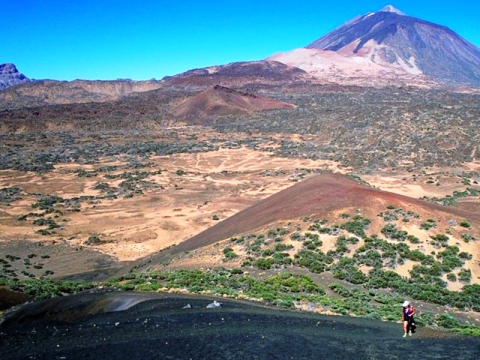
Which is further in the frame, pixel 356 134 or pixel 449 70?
pixel 449 70

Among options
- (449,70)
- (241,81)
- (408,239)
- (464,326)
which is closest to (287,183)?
(408,239)

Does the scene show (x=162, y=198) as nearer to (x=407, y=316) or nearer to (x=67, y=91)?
(x=407, y=316)

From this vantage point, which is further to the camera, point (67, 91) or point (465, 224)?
point (67, 91)

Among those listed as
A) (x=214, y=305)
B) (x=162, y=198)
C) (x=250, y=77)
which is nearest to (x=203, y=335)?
(x=214, y=305)

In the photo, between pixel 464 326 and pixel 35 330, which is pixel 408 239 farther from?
pixel 35 330

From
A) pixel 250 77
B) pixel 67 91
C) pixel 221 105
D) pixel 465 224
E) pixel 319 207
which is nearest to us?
pixel 465 224

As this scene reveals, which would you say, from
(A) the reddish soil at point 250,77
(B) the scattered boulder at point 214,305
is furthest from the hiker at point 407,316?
(A) the reddish soil at point 250,77
